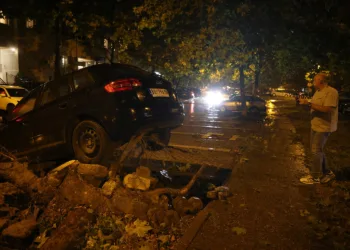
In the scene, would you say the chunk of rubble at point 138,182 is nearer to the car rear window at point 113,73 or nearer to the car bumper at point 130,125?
the car bumper at point 130,125

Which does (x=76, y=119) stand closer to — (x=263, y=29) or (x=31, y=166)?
(x=31, y=166)

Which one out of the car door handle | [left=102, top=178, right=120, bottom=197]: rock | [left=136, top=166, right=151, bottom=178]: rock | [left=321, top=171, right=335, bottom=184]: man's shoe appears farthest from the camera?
the car door handle

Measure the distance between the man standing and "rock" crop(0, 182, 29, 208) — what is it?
4.60 meters

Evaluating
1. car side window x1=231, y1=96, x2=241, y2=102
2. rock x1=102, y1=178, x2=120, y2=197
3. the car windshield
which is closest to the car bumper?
rock x1=102, y1=178, x2=120, y2=197

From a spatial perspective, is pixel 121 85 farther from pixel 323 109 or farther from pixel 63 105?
pixel 323 109

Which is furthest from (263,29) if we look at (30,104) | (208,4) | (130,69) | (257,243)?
(257,243)

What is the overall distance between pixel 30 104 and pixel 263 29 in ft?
34.2

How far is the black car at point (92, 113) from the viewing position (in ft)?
17.7

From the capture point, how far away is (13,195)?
5000mm

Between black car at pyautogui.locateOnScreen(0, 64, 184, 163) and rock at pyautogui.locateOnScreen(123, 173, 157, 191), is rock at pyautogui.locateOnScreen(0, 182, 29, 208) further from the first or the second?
rock at pyautogui.locateOnScreen(123, 173, 157, 191)

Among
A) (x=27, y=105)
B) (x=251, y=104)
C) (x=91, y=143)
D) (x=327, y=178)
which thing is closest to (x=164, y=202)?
(x=91, y=143)

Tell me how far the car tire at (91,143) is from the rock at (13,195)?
45.6 inches

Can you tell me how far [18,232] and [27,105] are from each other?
129 inches

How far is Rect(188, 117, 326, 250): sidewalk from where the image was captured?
3.77 m
